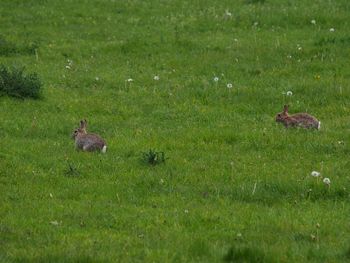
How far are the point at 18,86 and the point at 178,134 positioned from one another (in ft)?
12.4

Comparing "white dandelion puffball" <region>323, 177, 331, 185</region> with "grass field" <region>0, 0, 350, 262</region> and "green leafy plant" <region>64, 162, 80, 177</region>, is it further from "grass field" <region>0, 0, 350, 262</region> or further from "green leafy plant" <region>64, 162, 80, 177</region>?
"green leafy plant" <region>64, 162, 80, 177</region>

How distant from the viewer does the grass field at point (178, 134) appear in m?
9.52

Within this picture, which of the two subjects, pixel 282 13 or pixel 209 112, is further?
pixel 282 13

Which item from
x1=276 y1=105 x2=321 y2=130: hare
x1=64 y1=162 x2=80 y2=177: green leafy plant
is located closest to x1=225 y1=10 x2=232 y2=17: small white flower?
x1=276 y1=105 x2=321 y2=130: hare

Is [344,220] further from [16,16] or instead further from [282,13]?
[16,16]

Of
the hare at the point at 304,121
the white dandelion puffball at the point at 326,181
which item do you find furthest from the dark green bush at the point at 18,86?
the white dandelion puffball at the point at 326,181

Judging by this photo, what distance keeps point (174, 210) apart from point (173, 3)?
16.3m

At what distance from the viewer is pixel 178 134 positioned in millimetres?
14320

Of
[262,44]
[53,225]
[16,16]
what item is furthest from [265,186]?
[16,16]

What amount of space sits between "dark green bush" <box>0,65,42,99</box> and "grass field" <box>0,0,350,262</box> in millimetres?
246

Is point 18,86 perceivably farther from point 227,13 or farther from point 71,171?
point 227,13

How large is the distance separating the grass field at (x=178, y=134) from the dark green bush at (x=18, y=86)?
9.7 inches

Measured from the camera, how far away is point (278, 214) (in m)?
10.3

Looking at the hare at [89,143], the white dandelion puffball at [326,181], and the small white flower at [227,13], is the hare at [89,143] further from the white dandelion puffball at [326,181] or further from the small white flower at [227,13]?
the small white flower at [227,13]
